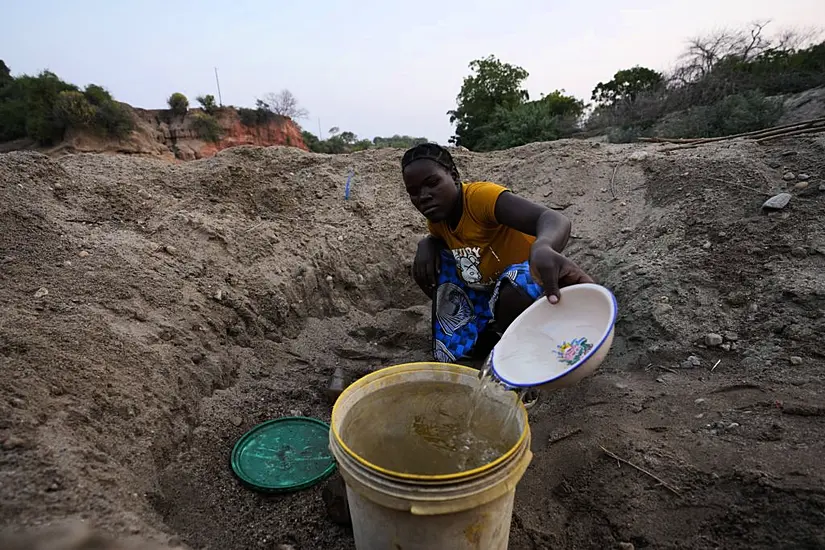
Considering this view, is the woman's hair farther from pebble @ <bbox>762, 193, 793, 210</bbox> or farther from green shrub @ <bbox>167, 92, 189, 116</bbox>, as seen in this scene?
green shrub @ <bbox>167, 92, 189, 116</bbox>

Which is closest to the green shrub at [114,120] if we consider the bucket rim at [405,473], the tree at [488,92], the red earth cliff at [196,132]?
the red earth cliff at [196,132]

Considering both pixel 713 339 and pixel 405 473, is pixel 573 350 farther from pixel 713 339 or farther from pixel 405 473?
pixel 713 339

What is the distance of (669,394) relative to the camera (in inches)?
76.5

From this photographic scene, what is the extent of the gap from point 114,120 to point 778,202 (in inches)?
693

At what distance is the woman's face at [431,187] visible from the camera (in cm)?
204

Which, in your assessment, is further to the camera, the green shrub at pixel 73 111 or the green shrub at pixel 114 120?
the green shrub at pixel 114 120

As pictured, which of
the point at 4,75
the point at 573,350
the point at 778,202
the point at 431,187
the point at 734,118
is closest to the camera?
the point at 573,350

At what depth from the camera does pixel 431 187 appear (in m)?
2.07

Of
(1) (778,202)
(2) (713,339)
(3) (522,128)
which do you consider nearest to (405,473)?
(2) (713,339)

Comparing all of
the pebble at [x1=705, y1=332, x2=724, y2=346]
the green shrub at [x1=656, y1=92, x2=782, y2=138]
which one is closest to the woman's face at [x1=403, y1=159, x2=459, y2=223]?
the pebble at [x1=705, y1=332, x2=724, y2=346]

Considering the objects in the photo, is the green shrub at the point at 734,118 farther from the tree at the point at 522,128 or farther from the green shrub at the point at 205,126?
the green shrub at the point at 205,126

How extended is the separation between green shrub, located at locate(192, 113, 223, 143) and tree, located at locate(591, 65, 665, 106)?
1481cm

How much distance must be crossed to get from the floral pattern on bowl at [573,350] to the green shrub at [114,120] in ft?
57.4

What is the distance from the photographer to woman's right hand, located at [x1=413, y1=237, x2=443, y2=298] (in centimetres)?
252
